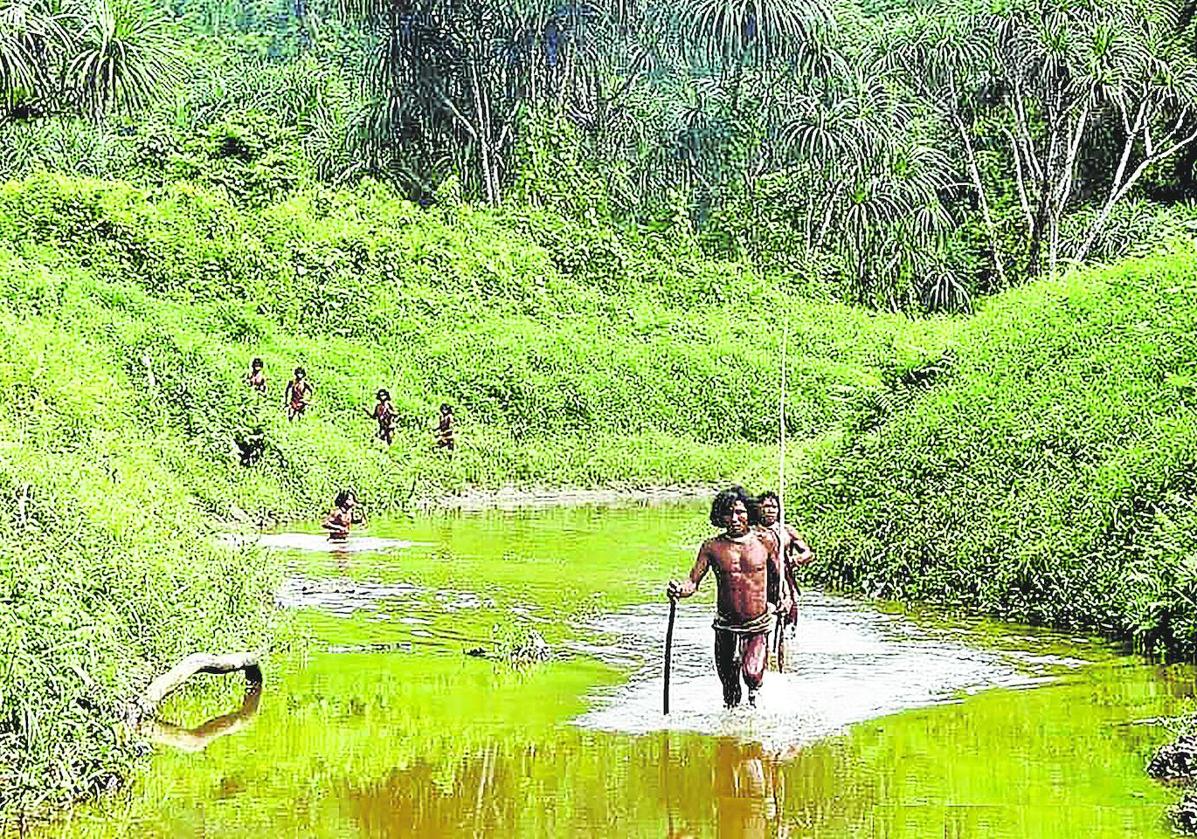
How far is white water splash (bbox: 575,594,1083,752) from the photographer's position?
1048cm

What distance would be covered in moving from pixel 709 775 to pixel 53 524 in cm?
456

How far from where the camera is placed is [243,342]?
28.1 m

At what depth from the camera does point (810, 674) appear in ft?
39.5

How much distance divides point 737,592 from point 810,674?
74.6 inches

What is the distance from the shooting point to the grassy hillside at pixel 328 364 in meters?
12.5

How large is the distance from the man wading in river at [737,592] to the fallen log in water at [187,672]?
2.59m

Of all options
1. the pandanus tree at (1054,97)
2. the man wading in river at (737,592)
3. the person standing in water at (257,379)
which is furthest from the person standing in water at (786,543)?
the pandanus tree at (1054,97)

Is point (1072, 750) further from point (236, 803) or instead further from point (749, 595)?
point (236, 803)

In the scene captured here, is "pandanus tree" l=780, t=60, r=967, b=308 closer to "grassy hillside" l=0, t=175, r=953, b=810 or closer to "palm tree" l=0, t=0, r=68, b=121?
"grassy hillside" l=0, t=175, r=953, b=810

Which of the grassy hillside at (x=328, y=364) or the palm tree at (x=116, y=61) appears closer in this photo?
the grassy hillside at (x=328, y=364)

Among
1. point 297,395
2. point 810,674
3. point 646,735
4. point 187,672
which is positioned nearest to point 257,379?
point 297,395

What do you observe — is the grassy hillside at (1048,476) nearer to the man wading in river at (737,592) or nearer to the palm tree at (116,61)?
the man wading in river at (737,592)

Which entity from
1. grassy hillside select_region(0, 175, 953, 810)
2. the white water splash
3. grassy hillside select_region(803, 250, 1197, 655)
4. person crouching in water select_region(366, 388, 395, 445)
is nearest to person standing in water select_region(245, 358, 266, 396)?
grassy hillside select_region(0, 175, 953, 810)

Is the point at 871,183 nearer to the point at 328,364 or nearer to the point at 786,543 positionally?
the point at 328,364
